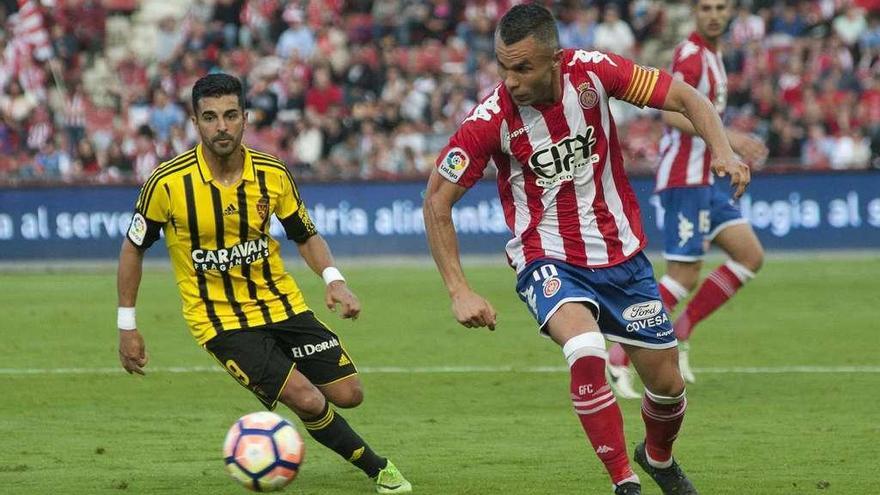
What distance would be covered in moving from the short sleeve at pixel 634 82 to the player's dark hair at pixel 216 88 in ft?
5.99

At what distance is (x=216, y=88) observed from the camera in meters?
7.35

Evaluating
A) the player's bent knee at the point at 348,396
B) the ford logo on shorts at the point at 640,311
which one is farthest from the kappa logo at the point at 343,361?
the ford logo on shorts at the point at 640,311

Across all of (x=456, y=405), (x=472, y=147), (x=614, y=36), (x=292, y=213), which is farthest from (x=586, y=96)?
(x=614, y=36)

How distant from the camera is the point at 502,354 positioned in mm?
12641

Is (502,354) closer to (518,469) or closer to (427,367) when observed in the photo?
(427,367)

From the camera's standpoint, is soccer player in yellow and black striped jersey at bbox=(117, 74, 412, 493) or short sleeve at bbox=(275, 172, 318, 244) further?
short sleeve at bbox=(275, 172, 318, 244)

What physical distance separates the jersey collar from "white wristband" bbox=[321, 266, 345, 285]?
0.59 meters

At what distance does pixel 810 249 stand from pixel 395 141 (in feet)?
21.8

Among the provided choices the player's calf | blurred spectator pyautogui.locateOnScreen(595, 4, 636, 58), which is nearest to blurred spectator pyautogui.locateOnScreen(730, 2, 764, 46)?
blurred spectator pyautogui.locateOnScreen(595, 4, 636, 58)

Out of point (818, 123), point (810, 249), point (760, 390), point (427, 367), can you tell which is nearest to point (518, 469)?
point (760, 390)

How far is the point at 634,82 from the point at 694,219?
4218 mm

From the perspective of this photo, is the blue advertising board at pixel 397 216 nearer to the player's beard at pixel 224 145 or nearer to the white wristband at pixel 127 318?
the player's beard at pixel 224 145

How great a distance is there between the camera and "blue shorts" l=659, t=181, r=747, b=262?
35.2 ft

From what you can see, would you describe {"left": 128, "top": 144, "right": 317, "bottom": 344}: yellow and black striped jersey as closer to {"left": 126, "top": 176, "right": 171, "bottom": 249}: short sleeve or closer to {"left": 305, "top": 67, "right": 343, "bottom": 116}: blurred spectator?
{"left": 126, "top": 176, "right": 171, "bottom": 249}: short sleeve
